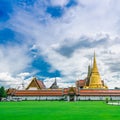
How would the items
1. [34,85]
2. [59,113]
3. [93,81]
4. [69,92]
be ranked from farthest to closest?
1. [93,81]
2. [34,85]
3. [69,92]
4. [59,113]

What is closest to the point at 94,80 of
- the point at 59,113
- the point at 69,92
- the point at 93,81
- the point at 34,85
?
the point at 93,81

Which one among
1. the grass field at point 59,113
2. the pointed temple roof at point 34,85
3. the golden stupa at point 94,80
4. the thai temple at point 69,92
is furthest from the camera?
the golden stupa at point 94,80

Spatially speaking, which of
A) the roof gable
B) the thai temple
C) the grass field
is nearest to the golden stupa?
the thai temple

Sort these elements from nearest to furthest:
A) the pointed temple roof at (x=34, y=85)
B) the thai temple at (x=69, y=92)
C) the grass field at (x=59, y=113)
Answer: the grass field at (x=59, y=113)
the thai temple at (x=69, y=92)
the pointed temple roof at (x=34, y=85)

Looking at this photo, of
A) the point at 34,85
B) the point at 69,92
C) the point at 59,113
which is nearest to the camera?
the point at 59,113

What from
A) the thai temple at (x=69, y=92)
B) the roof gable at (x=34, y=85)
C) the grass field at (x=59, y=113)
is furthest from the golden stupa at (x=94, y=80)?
the grass field at (x=59, y=113)

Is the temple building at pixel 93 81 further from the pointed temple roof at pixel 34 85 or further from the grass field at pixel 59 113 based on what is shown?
the grass field at pixel 59 113

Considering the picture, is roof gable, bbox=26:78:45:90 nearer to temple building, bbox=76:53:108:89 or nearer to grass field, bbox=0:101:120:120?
temple building, bbox=76:53:108:89

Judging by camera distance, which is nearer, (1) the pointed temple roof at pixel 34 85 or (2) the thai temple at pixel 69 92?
(2) the thai temple at pixel 69 92

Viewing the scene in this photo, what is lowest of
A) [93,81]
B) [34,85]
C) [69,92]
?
[69,92]

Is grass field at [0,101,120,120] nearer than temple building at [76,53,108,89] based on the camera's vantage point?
Yes

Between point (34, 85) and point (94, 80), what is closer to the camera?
point (34, 85)

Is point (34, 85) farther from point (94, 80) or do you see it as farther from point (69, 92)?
point (94, 80)

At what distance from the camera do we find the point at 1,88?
251 feet
